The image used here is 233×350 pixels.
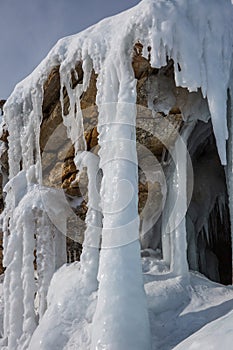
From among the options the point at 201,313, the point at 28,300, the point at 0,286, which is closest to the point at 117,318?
the point at 201,313

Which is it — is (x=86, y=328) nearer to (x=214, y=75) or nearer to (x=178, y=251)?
(x=178, y=251)

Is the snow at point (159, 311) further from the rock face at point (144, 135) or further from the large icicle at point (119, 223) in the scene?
the rock face at point (144, 135)

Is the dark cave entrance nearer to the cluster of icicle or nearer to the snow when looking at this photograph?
the cluster of icicle

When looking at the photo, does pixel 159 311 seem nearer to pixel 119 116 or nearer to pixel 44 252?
pixel 119 116

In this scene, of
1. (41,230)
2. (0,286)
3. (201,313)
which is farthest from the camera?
(0,286)

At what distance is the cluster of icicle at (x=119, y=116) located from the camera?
15.0 feet

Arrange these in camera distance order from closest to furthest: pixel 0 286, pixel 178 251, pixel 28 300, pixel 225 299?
pixel 225 299, pixel 178 251, pixel 28 300, pixel 0 286

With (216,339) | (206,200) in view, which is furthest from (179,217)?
(216,339)

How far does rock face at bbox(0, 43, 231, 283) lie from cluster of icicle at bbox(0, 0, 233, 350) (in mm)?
213

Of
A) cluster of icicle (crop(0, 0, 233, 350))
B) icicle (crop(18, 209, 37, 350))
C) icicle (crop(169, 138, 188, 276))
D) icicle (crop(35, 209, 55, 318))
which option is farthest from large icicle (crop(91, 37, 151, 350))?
icicle (crop(35, 209, 55, 318))

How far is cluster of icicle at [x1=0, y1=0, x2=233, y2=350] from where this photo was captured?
4.56 meters

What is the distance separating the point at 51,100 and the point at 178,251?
3094 millimetres

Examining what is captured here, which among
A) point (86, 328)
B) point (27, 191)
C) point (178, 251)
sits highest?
point (27, 191)

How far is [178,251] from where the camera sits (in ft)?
19.9
